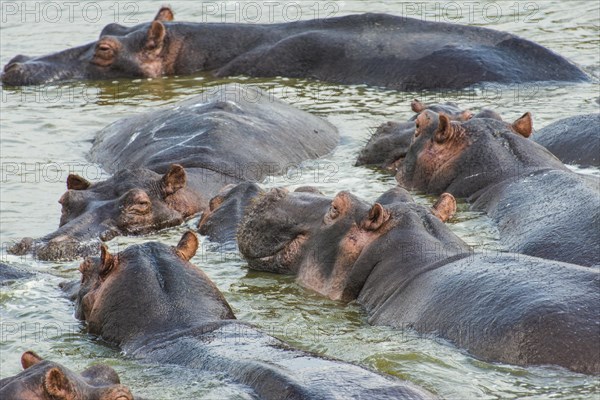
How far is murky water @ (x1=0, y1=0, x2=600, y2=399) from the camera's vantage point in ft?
20.9

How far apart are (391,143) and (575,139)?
4.91 ft

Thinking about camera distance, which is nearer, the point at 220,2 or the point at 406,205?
the point at 406,205

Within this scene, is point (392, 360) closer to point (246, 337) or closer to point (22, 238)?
point (246, 337)

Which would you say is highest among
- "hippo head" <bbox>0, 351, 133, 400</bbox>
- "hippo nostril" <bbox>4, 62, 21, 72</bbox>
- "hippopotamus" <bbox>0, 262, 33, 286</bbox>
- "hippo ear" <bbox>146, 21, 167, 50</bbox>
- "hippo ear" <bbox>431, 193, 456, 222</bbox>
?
"hippo ear" <bbox>146, 21, 167, 50</bbox>

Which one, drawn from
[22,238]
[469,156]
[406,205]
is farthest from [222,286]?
[469,156]

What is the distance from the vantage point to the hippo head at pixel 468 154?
988 centimetres

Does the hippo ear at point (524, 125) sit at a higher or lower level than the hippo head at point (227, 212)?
higher

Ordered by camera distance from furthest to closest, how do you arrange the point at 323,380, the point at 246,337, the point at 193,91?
the point at 193,91
the point at 246,337
the point at 323,380

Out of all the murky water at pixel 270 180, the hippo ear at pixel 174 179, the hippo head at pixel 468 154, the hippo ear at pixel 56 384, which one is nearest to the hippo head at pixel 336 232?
the murky water at pixel 270 180

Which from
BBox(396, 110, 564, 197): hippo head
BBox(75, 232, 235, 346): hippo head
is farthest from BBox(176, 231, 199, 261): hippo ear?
BBox(396, 110, 564, 197): hippo head

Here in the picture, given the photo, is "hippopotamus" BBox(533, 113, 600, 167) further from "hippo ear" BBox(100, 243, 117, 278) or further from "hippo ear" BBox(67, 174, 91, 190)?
"hippo ear" BBox(100, 243, 117, 278)

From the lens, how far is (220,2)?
66.2 ft

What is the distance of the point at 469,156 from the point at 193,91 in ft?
17.4

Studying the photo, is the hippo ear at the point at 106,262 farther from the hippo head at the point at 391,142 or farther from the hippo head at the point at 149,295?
the hippo head at the point at 391,142
